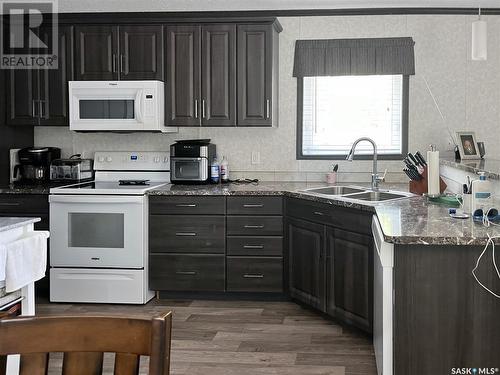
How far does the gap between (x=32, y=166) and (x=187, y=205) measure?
1.44 metres

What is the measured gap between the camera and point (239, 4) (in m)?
5.16

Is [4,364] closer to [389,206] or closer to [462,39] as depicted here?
[389,206]

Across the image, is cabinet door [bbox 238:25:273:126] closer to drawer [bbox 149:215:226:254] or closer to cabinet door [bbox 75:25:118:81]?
drawer [bbox 149:215:226:254]

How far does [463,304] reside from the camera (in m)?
2.70

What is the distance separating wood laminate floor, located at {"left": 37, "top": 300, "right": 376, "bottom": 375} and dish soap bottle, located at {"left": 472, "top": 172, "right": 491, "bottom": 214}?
1.03 metres

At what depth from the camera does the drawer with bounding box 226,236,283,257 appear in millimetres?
4922

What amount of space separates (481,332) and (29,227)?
6.61 ft

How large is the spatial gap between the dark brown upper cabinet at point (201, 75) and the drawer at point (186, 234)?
2.62 ft

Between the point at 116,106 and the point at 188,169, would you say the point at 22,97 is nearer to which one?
the point at 116,106

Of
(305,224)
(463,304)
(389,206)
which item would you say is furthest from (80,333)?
(305,224)

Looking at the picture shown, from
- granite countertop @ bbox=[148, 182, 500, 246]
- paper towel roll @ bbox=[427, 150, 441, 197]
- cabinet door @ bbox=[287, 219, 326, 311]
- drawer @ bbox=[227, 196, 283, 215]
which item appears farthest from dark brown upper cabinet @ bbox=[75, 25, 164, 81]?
paper towel roll @ bbox=[427, 150, 441, 197]

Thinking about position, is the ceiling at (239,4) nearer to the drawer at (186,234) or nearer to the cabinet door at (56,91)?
the cabinet door at (56,91)

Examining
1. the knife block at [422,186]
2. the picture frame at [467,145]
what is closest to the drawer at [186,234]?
the knife block at [422,186]

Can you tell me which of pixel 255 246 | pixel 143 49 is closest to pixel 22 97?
pixel 143 49
